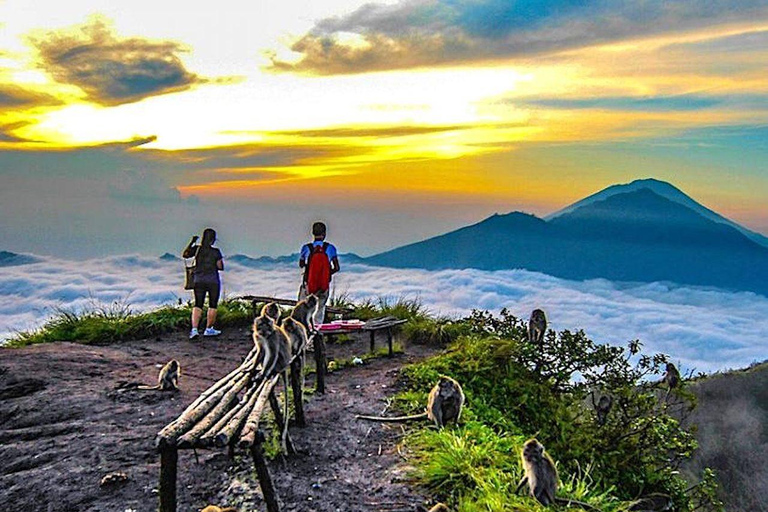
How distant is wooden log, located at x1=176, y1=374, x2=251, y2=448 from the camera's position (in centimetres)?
524

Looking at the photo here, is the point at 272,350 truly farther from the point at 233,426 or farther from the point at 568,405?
the point at 568,405

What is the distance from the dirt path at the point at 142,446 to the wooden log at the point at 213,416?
Result: 42.5 inches

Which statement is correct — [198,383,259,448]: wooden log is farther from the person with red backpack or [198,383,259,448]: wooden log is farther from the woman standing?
the woman standing

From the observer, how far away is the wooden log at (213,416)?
17.2 feet

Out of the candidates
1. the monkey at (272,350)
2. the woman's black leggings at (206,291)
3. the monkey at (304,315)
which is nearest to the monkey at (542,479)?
→ the monkey at (272,350)

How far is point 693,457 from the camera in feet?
57.0

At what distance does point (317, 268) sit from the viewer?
12.0 metres

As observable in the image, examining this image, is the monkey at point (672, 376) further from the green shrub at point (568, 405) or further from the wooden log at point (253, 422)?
the wooden log at point (253, 422)

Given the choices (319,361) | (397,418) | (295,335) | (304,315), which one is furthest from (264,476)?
(319,361)

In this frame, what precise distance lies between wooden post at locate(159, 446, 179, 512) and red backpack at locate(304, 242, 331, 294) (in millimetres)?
6512

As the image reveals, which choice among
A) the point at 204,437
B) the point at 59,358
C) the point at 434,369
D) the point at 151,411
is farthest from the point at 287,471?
the point at 59,358

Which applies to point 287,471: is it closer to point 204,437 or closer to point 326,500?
point 326,500

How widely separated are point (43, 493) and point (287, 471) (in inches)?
97.2

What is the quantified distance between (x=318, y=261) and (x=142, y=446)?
15.8 ft
